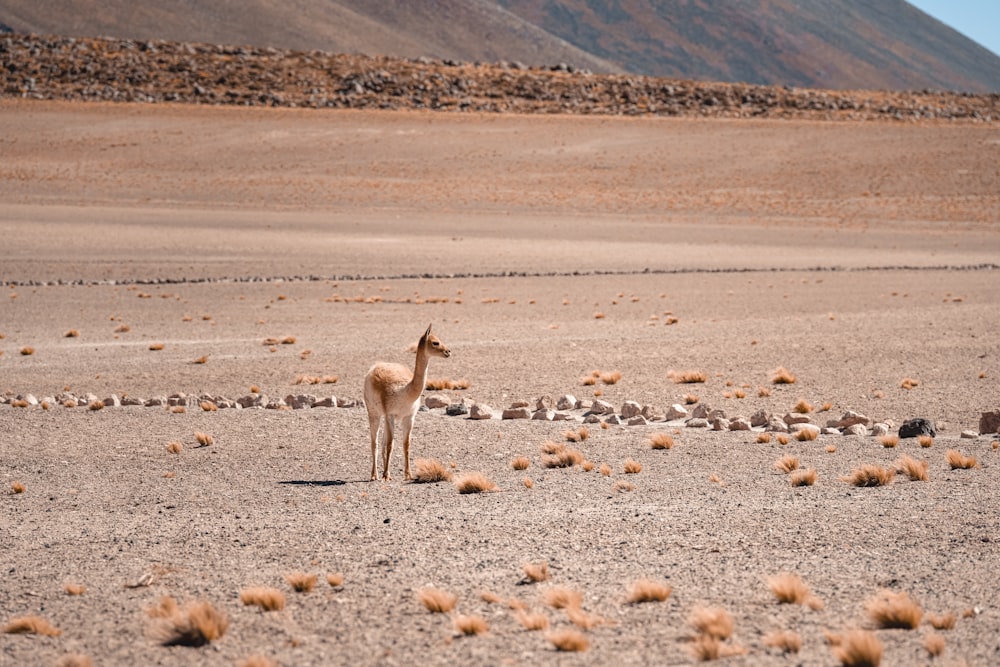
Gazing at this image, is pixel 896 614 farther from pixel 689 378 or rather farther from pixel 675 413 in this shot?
pixel 689 378

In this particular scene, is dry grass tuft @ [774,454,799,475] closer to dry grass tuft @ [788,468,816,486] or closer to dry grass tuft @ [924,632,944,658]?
dry grass tuft @ [788,468,816,486]

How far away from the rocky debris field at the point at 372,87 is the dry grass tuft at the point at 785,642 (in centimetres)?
7784

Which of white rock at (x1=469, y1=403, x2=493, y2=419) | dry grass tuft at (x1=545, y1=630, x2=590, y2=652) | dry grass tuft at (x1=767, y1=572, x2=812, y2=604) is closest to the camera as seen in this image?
dry grass tuft at (x1=545, y1=630, x2=590, y2=652)

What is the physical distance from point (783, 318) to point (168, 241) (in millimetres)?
23434

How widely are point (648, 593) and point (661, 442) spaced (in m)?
5.38

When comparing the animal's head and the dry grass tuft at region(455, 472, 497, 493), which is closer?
the dry grass tuft at region(455, 472, 497, 493)

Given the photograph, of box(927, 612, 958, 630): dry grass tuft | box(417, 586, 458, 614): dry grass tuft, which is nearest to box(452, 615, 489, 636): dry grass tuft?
box(417, 586, 458, 614): dry grass tuft

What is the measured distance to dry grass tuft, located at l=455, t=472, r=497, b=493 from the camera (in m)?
10.5

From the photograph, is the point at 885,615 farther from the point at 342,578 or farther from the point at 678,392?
the point at 678,392

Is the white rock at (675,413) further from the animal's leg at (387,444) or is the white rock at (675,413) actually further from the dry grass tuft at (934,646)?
the dry grass tuft at (934,646)

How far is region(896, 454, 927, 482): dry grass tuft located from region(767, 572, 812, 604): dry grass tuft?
3.64 m

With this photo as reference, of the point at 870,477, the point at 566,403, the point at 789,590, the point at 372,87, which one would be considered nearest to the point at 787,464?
the point at 870,477

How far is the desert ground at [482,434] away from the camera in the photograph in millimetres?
7125

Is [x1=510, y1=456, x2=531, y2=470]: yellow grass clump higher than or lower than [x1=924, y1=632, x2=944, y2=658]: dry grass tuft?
lower
